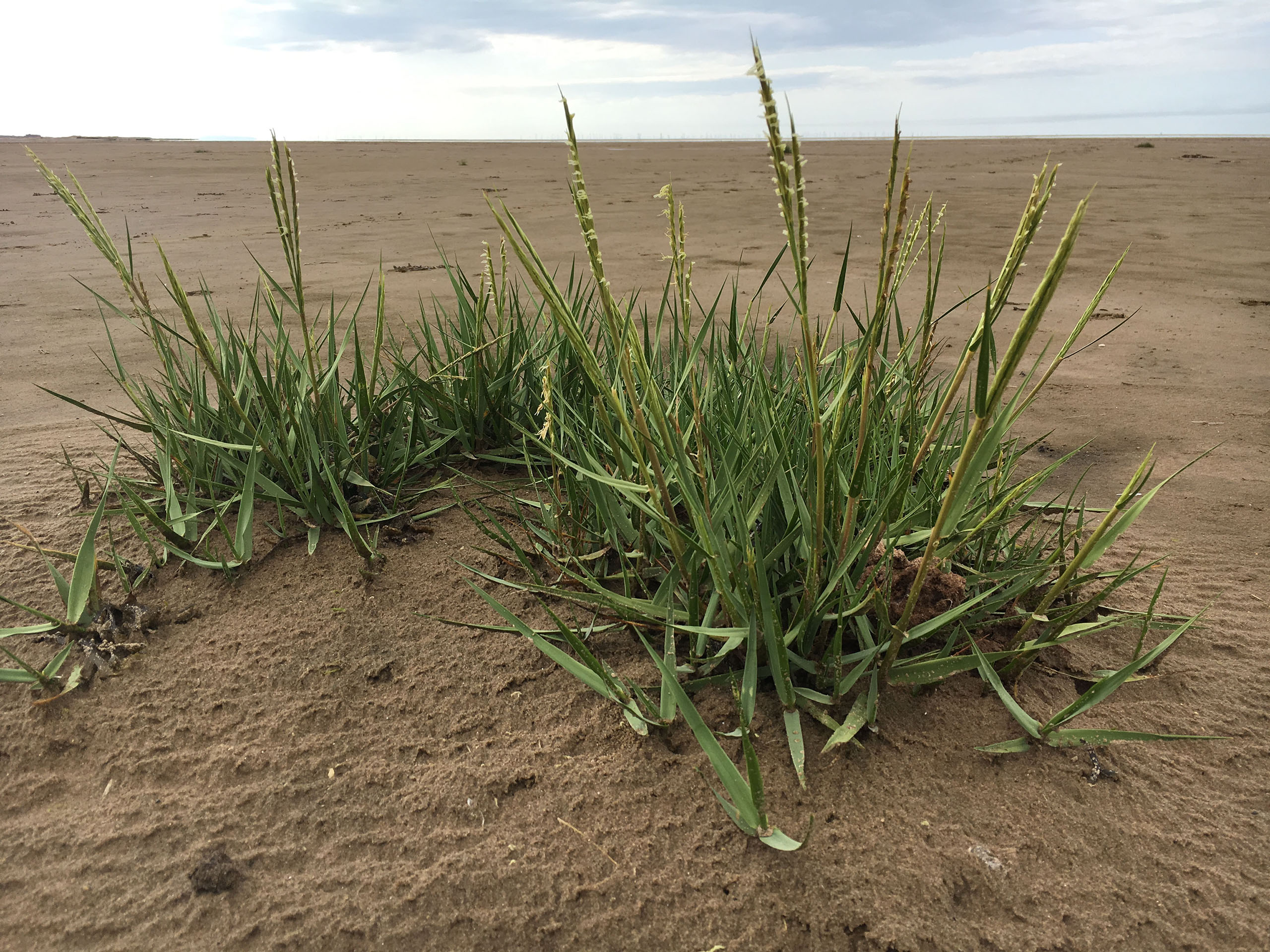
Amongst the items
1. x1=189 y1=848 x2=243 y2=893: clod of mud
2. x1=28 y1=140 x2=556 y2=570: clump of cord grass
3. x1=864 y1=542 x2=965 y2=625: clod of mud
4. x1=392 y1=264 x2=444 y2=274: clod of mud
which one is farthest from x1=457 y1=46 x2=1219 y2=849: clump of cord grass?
x1=392 y1=264 x2=444 y2=274: clod of mud

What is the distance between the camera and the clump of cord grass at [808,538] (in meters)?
0.86

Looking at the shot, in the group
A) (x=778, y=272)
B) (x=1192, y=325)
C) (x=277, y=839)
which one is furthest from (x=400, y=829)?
(x=778, y=272)

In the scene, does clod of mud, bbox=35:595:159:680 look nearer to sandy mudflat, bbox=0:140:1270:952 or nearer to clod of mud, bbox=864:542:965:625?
sandy mudflat, bbox=0:140:1270:952

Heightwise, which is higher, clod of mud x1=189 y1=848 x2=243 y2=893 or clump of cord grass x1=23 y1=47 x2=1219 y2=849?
clump of cord grass x1=23 y1=47 x2=1219 y2=849

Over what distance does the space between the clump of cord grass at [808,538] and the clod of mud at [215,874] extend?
0.43 metres

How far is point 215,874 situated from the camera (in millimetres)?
922

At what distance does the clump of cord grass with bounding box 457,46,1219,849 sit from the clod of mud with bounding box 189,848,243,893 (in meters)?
0.43

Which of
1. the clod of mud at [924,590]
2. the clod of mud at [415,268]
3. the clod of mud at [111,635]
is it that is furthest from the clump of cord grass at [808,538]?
the clod of mud at [415,268]

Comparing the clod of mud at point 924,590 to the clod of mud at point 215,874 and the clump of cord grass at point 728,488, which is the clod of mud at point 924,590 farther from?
the clod of mud at point 215,874

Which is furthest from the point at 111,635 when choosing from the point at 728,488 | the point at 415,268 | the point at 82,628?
the point at 415,268

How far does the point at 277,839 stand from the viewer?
97 cm

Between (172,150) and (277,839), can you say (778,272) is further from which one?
(172,150)

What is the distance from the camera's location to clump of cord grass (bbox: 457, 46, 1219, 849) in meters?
0.86

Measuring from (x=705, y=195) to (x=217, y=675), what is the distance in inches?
299
